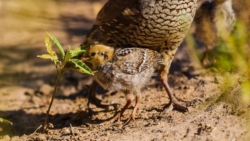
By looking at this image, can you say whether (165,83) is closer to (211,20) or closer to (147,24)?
(147,24)

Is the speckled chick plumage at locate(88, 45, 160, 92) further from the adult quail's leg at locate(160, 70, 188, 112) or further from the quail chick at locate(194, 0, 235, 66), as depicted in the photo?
the quail chick at locate(194, 0, 235, 66)

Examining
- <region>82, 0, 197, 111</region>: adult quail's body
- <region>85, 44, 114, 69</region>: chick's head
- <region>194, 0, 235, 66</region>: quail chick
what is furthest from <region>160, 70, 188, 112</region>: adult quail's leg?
<region>194, 0, 235, 66</region>: quail chick

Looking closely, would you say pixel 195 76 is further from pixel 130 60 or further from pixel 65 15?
pixel 65 15

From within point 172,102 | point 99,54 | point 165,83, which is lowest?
point 172,102

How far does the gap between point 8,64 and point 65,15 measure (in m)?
2.06

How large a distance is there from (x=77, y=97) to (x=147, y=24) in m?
1.80

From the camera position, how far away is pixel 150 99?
491 cm

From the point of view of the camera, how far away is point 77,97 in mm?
5617

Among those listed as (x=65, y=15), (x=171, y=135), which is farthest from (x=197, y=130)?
(x=65, y=15)

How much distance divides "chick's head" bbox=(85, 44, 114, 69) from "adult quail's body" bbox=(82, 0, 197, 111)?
0.14 meters

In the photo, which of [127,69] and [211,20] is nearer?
[127,69]

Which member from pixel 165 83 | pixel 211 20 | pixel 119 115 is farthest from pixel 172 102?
pixel 211 20

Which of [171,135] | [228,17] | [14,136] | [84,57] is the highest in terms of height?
[228,17]

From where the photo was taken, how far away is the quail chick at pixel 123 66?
4.34m
